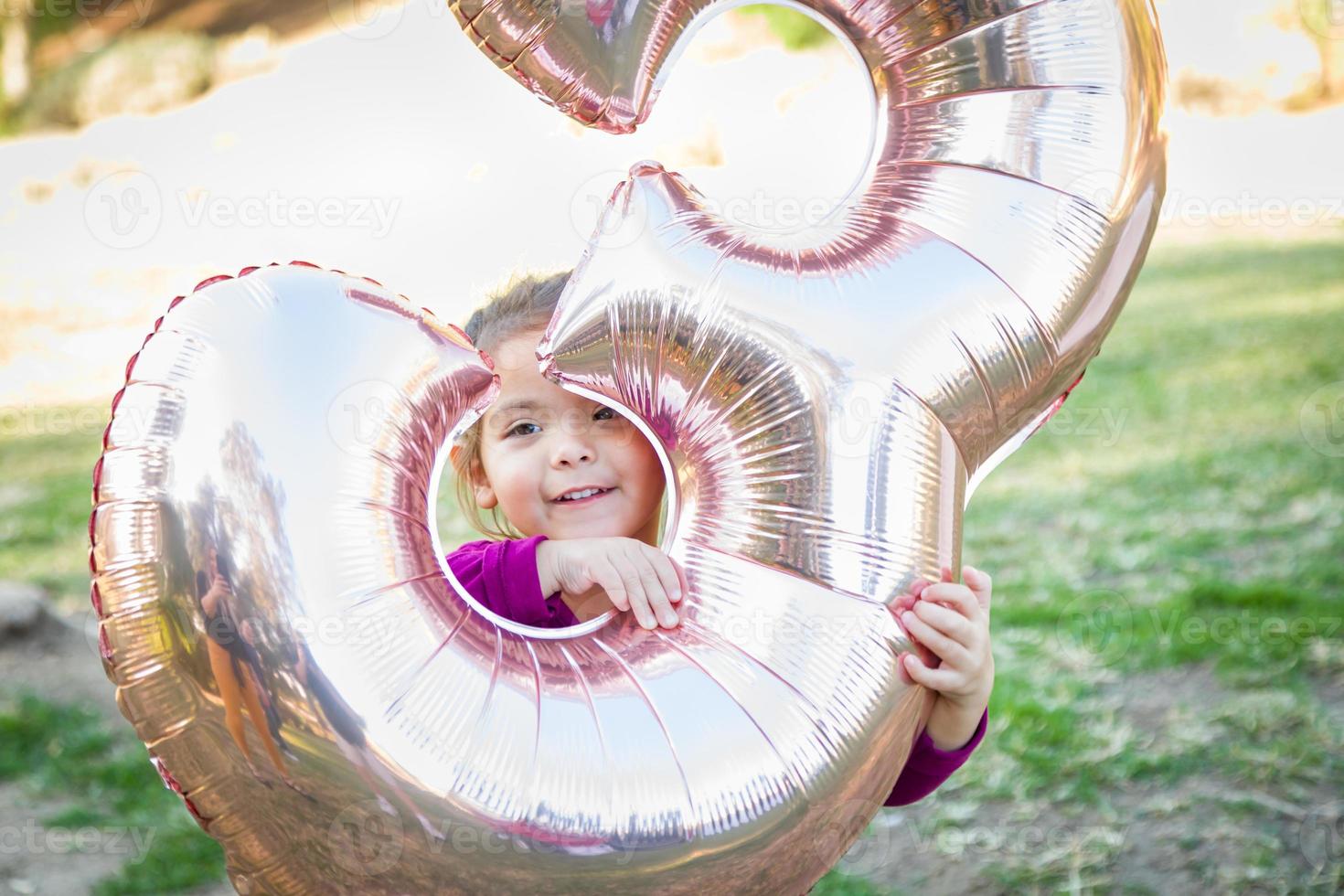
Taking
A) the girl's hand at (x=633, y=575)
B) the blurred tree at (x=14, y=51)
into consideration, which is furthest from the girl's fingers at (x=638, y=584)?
the blurred tree at (x=14, y=51)

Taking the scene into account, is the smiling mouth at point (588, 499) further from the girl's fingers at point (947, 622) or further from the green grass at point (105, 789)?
the green grass at point (105, 789)

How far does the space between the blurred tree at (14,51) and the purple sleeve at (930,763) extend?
10.3 metres

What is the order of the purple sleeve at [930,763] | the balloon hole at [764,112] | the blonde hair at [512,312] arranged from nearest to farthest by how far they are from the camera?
the purple sleeve at [930,763]
the blonde hair at [512,312]
the balloon hole at [764,112]

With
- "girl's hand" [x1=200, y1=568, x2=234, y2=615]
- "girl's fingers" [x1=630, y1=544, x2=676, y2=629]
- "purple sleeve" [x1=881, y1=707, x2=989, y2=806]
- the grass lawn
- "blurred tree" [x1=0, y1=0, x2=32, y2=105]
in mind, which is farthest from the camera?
"blurred tree" [x1=0, y1=0, x2=32, y2=105]

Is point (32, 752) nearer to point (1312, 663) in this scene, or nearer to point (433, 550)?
point (433, 550)

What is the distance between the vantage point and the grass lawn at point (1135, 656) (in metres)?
3.16

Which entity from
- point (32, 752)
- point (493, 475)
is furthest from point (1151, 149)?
point (32, 752)

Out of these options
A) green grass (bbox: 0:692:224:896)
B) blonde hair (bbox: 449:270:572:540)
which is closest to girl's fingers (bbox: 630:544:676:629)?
blonde hair (bbox: 449:270:572:540)

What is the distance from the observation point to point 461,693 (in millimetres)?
1509

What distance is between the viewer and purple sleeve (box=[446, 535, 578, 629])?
189 centimetres

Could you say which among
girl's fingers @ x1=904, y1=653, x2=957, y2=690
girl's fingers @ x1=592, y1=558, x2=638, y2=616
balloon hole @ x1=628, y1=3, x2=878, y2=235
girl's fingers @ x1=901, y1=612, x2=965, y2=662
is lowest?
girl's fingers @ x1=904, y1=653, x2=957, y2=690

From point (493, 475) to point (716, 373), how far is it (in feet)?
1.83

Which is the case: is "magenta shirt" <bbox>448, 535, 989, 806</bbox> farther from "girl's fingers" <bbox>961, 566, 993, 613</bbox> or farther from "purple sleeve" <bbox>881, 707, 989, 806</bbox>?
"girl's fingers" <bbox>961, 566, 993, 613</bbox>

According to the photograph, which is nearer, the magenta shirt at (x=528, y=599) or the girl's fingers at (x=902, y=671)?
the girl's fingers at (x=902, y=671)
